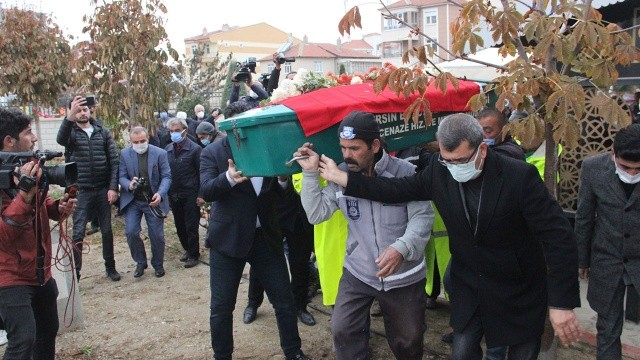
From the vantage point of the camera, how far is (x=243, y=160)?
3.66m

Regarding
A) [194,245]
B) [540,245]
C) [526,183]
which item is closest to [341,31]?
[526,183]

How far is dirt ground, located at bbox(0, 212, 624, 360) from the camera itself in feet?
15.8

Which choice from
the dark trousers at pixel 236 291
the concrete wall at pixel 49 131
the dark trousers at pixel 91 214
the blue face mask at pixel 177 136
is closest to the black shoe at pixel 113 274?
the dark trousers at pixel 91 214

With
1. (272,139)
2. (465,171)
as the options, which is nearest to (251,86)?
(272,139)

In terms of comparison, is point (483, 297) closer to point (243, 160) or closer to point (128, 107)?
point (243, 160)

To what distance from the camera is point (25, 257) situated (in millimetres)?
3645

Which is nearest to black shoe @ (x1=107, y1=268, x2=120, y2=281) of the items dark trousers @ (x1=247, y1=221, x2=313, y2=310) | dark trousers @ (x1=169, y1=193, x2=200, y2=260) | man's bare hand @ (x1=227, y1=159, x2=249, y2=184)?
dark trousers @ (x1=169, y1=193, x2=200, y2=260)

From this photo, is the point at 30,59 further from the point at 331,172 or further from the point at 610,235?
the point at 610,235

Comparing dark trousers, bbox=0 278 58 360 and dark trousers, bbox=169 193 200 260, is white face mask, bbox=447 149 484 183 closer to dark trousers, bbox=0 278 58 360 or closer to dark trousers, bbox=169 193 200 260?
dark trousers, bbox=0 278 58 360

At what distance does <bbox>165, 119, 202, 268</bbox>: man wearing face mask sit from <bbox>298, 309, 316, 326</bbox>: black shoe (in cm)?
265

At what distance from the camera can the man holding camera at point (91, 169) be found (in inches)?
268

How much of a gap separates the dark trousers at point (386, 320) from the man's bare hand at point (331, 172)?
0.69 meters

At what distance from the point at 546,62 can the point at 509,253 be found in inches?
46.0

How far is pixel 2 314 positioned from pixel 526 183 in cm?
318
